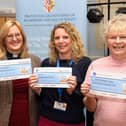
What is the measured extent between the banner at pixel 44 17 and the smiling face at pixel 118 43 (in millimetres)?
1434

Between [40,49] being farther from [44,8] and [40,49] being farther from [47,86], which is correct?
[47,86]

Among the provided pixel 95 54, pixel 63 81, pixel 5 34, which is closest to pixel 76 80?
pixel 63 81

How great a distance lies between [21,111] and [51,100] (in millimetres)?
312

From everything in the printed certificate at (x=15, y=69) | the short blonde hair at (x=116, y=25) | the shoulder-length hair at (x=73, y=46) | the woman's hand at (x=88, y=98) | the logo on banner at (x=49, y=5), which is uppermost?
the logo on banner at (x=49, y=5)

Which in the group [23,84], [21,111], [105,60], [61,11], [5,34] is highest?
[61,11]

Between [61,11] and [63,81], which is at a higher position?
[61,11]

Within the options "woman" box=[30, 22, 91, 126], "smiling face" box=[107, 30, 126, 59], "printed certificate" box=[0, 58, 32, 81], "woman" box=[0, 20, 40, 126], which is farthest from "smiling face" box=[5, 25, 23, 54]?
"smiling face" box=[107, 30, 126, 59]

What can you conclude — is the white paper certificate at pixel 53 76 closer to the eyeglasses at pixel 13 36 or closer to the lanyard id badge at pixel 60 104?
the lanyard id badge at pixel 60 104

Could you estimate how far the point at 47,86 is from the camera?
2.39m

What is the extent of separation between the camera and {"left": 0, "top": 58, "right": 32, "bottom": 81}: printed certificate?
8.08ft

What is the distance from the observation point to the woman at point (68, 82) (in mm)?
2389

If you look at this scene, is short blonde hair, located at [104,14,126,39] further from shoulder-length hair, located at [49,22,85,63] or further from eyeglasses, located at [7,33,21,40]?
eyeglasses, located at [7,33,21,40]

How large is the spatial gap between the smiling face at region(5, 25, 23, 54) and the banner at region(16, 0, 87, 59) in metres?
1.06

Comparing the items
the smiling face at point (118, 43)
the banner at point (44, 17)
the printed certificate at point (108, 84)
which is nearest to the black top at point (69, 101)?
the printed certificate at point (108, 84)
